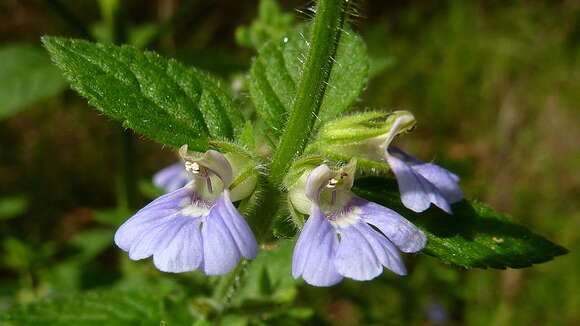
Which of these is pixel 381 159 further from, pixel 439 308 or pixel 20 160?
pixel 20 160

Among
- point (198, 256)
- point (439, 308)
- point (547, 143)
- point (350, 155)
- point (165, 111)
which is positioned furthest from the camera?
point (547, 143)

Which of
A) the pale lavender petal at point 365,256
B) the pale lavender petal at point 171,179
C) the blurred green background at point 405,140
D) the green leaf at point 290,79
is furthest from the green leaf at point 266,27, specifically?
the pale lavender petal at point 365,256

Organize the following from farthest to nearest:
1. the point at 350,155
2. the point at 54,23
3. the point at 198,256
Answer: the point at 54,23
the point at 350,155
the point at 198,256

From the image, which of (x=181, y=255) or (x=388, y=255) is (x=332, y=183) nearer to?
(x=388, y=255)

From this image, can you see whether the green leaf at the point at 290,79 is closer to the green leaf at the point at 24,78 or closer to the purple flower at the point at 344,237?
the purple flower at the point at 344,237

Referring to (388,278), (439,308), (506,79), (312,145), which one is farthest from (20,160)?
(506,79)

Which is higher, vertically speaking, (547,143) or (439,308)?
(547,143)
